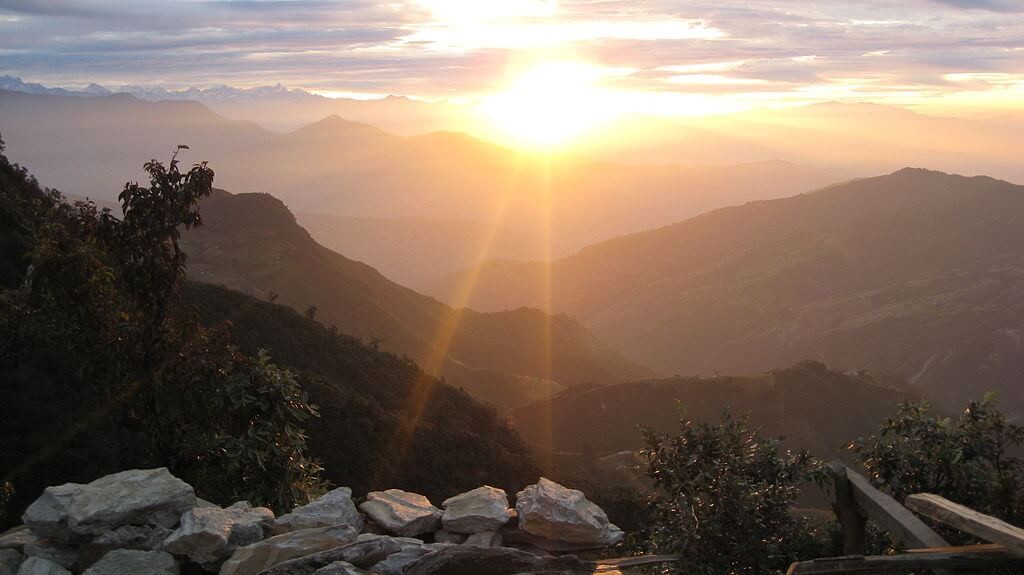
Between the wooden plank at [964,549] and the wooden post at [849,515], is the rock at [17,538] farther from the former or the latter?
the wooden plank at [964,549]

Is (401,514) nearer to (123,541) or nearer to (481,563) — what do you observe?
(481,563)

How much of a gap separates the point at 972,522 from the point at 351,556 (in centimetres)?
569

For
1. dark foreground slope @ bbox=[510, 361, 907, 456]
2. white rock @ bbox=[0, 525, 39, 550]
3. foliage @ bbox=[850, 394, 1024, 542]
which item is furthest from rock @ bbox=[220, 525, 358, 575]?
dark foreground slope @ bbox=[510, 361, 907, 456]

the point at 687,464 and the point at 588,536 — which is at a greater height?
the point at 687,464

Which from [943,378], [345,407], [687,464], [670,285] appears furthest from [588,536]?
[670,285]

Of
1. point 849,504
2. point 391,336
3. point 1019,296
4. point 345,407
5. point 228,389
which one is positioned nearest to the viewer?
point 849,504

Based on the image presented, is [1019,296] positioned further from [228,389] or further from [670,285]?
[228,389]

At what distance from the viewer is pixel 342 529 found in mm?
8352

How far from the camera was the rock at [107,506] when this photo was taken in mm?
8016

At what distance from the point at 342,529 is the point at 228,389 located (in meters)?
3.91

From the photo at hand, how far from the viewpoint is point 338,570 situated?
7246 millimetres

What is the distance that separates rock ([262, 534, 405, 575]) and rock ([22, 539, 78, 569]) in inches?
96.8

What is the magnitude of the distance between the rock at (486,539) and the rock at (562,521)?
1.16ft

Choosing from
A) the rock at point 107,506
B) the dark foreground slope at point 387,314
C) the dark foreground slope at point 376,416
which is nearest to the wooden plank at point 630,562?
the rock at point 107,506
